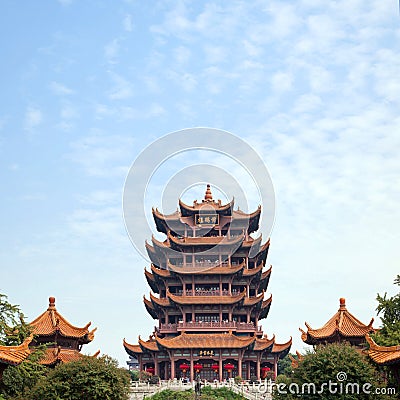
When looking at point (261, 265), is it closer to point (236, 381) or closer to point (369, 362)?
point (236, 381)

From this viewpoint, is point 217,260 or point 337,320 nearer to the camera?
point 337,320

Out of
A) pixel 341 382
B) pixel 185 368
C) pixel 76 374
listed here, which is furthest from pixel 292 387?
pixel 185 368

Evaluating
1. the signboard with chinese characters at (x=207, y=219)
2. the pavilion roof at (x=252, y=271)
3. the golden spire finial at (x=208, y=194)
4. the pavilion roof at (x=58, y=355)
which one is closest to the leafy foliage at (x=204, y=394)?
the pavilion roof at (x=58, y=355)

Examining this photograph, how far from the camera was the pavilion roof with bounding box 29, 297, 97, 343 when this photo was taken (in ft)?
135

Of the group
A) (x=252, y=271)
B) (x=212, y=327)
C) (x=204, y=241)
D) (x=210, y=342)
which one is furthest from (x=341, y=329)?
(x=204, y=241)

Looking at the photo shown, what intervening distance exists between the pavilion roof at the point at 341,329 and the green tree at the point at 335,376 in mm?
13013

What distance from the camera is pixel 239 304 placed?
5378 cm

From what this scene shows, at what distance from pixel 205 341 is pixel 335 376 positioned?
24753 millimetres

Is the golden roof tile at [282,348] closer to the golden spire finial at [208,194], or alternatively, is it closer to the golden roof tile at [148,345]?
the golden roof tile at [148,345]

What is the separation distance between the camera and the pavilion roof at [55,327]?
41.1m

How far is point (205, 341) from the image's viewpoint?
51.0 meters

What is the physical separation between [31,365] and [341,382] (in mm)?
15947

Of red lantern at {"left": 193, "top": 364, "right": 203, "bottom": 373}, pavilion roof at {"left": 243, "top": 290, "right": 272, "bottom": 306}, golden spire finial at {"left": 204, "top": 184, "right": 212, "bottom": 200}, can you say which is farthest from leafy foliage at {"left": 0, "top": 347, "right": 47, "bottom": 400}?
golden spire finial at {"left": 204, "top": 184, "right": 212, "bottom": 200}

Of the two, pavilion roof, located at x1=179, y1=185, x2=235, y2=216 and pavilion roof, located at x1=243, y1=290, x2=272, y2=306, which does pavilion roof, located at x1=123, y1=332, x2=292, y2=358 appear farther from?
pavilion roof, located at x1=179, y1=185, x2=235, y2=216
